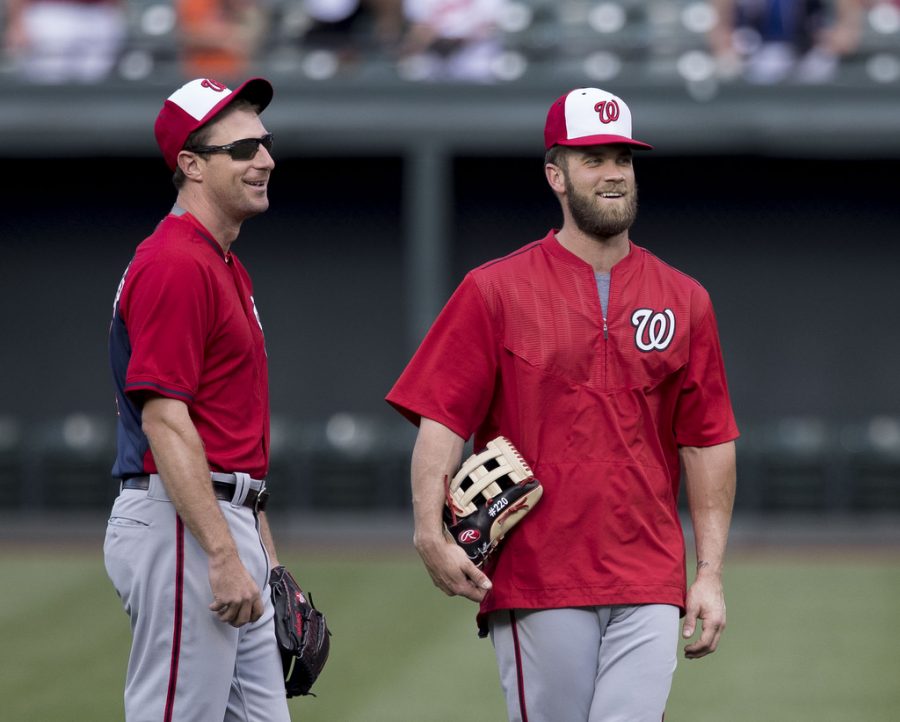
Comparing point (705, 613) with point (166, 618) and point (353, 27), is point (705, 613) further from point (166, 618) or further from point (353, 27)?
point (353, 27)

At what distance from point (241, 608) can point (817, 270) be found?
43.0ft

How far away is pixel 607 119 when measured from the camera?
404 cm

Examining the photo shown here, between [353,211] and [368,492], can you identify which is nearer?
[368,492]

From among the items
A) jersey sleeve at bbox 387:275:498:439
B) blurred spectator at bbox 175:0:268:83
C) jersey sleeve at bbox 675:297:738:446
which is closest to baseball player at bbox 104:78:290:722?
jersey sleeve at bbox 387:275:498:439

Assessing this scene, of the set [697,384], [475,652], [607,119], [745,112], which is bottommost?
[475,652]

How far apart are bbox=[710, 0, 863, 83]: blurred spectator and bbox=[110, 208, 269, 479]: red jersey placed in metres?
10.9

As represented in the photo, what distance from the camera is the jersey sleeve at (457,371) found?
403cm

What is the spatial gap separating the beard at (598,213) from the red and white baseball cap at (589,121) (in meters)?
0.12

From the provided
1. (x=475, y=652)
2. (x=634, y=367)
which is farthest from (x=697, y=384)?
(x=475, y=652)

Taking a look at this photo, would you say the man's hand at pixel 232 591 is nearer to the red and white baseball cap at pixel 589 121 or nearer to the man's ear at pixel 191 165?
the man's ear at pixel 191 165

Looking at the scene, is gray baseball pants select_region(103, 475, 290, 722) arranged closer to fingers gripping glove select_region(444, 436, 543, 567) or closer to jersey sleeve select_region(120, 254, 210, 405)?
jersey sleeve select_region(120, 254, 210, 405)

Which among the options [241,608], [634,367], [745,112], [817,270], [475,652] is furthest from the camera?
[817,270]

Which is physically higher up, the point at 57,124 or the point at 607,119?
the point at 57,124

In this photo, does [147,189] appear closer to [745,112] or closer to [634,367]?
[745,112]
